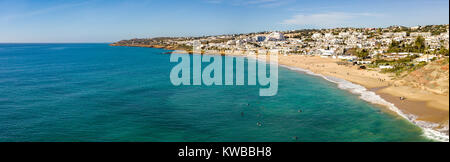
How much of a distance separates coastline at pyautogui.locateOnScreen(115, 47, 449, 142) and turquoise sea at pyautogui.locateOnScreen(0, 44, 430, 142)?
117 cm

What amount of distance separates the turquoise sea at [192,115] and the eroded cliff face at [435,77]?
3390 millimetres

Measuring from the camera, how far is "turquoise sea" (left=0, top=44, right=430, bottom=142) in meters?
18.8

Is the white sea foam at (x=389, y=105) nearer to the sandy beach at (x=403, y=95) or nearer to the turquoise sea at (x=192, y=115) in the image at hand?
the sandy beach at (x=403, y=95)

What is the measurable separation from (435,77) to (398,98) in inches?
410

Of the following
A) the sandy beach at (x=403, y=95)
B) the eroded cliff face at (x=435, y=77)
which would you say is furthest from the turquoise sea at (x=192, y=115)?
the eroded cliff face at (x=435, y=77)

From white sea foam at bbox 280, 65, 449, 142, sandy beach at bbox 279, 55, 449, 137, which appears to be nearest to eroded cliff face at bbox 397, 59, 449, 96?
sandy beach at bbox 279, 55, 449, 137

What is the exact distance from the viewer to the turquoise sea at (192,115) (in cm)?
1884

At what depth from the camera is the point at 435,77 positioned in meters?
17.9
